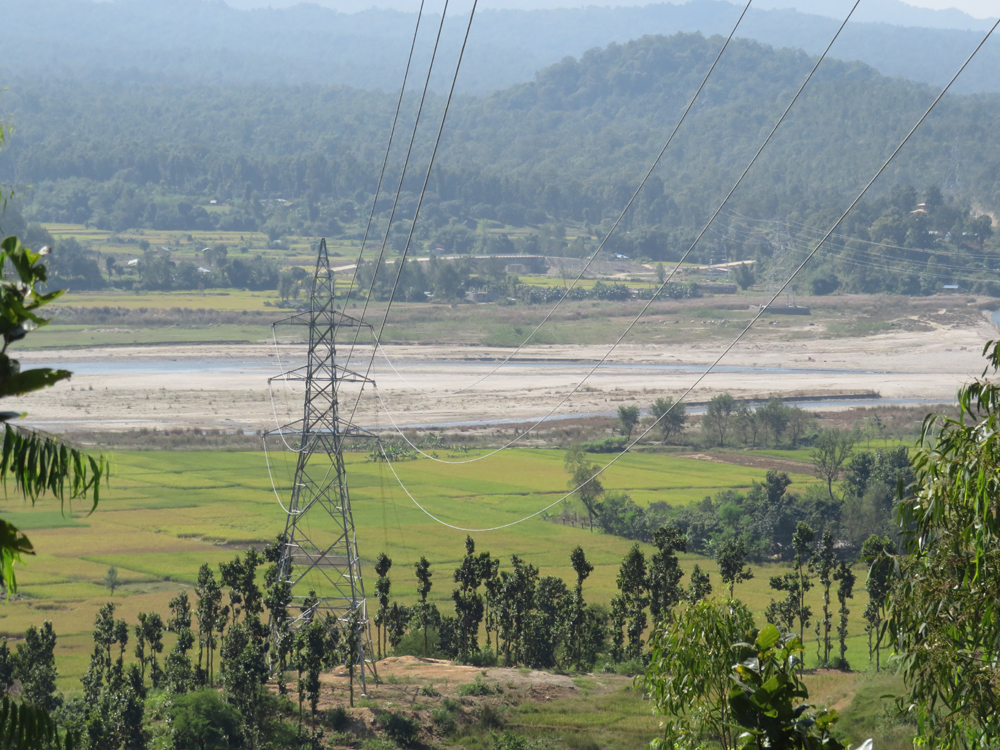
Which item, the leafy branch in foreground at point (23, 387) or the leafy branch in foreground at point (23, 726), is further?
the leafy branch in foreground at point (23, 726)

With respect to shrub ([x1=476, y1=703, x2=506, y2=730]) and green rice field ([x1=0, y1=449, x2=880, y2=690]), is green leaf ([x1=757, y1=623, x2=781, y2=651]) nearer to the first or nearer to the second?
shrub ([x1=476, y1=703, x2=506, y2=730])

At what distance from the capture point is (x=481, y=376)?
340 ft

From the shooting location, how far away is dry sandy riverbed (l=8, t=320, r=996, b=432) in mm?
86562

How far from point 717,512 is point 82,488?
56.4 m

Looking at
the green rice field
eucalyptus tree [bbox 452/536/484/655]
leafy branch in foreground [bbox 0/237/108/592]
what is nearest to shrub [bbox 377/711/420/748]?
eucalyptus tree [bbox 452/536/484/655]

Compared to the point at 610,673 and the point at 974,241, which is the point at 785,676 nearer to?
the point at 610,673

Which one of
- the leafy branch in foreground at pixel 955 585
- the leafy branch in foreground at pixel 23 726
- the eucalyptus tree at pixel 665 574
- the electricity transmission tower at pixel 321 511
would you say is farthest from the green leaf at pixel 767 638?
the eucalyptus tree at pixel 665 574

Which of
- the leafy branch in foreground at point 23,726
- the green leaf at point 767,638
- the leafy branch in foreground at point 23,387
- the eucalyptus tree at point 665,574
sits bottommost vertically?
the eucalyptus tree at point 665,574

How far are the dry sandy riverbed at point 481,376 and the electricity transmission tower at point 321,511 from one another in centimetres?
1778

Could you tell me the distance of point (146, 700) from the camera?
30.5m

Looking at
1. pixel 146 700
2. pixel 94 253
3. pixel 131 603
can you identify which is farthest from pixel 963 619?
pixel 94 253

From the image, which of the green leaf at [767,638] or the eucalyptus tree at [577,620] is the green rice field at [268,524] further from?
the green leaf at [767,638]

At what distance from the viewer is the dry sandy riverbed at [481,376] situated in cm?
8656

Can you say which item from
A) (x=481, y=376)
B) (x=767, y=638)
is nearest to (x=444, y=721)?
(x=767, y=638)
